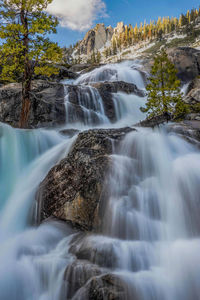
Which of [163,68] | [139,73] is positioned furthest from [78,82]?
[163,68]

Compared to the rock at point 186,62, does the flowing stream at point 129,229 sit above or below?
below

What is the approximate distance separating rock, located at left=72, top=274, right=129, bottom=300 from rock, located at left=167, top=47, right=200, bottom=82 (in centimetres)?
2659

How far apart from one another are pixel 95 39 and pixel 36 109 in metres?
197

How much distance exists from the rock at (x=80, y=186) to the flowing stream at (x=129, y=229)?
29cm

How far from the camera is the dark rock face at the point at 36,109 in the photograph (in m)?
13.5

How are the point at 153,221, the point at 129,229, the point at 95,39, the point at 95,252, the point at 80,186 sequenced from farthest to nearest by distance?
1. the point at 95,39
2. the point at 80,186
3. the point at 153,221
4. the point at 129,229
5. the point at 95,252

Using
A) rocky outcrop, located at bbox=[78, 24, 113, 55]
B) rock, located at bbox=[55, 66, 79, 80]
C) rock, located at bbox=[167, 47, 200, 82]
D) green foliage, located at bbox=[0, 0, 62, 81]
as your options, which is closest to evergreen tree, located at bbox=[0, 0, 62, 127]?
green foliage, located at bbox=[0, 0, 62, 81]

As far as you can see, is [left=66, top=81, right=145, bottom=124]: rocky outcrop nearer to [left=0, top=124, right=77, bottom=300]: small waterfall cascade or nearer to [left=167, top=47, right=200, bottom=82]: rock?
[left=0, top=124, right=77, bottom=300]: small waterfall cascade

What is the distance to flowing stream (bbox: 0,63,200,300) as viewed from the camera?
3703 mm

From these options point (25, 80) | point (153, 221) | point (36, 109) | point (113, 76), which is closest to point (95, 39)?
point (113, 76)

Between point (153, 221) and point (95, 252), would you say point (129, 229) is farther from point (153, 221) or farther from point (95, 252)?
point (95, 252)

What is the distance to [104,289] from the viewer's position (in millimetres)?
3217

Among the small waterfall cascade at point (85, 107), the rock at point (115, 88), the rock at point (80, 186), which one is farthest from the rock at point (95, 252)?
the rock at point (115, 88)

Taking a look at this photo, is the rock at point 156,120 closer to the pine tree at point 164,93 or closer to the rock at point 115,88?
the pine tree at point 164,93
